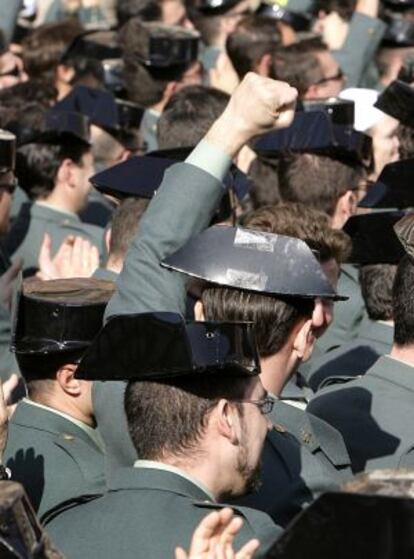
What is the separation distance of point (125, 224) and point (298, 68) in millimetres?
3863

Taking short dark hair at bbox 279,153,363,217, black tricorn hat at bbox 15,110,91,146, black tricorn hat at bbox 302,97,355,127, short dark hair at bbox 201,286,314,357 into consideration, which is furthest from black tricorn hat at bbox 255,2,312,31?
short dark hair at bbox 201,286,314,357

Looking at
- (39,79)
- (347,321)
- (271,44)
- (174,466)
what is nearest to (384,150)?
(347,321)

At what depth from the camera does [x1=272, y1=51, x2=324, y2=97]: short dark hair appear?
31.8 feet

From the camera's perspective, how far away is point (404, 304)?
511 cm

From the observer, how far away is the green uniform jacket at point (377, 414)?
4.92 metres

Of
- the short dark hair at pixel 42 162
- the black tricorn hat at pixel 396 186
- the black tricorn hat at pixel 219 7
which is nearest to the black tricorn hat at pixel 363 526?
the black tricorn hat at pixel 396 186

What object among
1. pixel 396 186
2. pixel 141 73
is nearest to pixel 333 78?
pixel 141 73

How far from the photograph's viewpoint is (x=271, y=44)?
10.3 m

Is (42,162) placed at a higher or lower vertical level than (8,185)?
lower

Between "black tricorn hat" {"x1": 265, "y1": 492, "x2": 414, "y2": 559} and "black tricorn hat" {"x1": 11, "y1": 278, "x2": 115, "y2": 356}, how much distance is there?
2.57 metres

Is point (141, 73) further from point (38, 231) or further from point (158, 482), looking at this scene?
point (158, 482)

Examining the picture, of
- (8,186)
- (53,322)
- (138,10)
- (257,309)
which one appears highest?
(257,309)

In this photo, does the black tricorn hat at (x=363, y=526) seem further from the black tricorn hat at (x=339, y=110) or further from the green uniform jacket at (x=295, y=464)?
the black tricorn hat at (x=339, y=110)

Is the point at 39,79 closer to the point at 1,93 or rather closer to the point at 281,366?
the point at 1,93
